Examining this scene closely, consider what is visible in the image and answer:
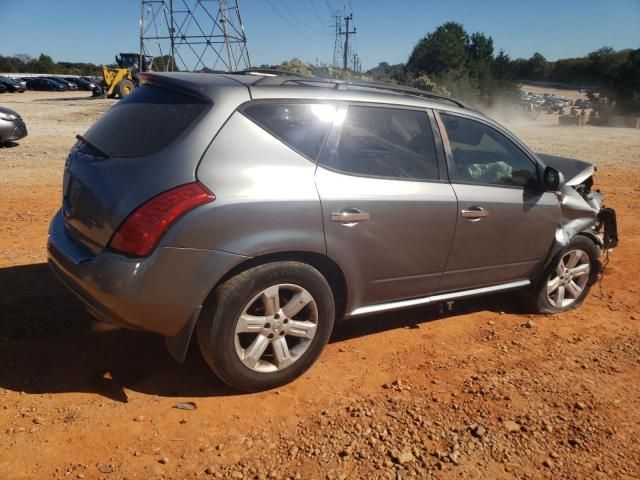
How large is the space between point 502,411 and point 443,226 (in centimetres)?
122

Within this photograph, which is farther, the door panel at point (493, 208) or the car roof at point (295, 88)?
the door panel at point (493, 208)

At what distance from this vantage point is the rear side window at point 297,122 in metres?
2.99

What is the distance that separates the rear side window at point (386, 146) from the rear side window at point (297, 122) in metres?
0.11

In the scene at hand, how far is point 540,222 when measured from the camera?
409cm

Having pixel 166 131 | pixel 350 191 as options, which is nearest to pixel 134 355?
pixel 166 131

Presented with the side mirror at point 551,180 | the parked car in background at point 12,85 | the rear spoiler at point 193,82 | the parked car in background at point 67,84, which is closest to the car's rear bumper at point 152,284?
the rear spoiler at point 193,82

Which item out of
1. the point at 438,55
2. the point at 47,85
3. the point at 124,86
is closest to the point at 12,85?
the point at 47,85

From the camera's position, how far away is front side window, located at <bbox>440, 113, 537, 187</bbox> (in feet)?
12.3

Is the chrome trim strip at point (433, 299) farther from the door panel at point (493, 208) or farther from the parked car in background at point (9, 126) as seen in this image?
the parked car in background at point (9, 126)

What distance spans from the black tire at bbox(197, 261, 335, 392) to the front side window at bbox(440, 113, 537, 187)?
1342mm

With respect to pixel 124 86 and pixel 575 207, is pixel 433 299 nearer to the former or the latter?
pixel 575 207

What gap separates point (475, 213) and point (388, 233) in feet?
2.50

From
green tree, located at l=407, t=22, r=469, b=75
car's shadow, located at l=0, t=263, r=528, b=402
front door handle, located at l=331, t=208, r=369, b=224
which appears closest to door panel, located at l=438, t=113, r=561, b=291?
car's shadow, located at l=0, t=263, r=528, b=402

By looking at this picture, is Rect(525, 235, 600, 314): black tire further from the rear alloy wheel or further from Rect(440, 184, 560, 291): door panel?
the rear alloy wheel
